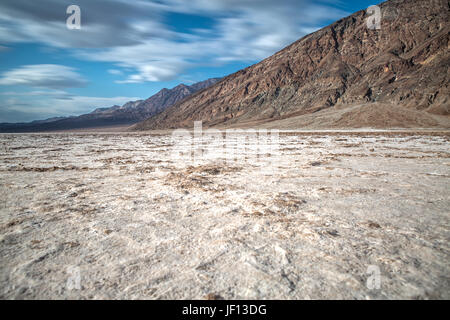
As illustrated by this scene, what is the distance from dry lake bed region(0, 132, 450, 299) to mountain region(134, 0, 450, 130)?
44.9 metres

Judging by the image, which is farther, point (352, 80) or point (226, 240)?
point (352, 80)

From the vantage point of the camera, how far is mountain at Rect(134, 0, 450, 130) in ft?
156

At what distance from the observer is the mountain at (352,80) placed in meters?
47.4

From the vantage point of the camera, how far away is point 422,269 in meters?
2.63

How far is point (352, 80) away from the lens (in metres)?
66.2

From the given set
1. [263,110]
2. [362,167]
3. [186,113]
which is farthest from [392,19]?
[362,167]

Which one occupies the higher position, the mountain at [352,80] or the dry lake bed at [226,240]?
the mountain at [352,80]

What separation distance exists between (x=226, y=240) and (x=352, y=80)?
74272 millimetres

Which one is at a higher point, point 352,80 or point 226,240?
point 352,80

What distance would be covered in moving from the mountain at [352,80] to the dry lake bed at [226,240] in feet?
147

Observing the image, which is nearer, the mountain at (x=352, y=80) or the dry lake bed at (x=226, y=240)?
the dry lake bed at (x=226, y=240)

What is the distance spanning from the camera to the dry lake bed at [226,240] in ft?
7.85
